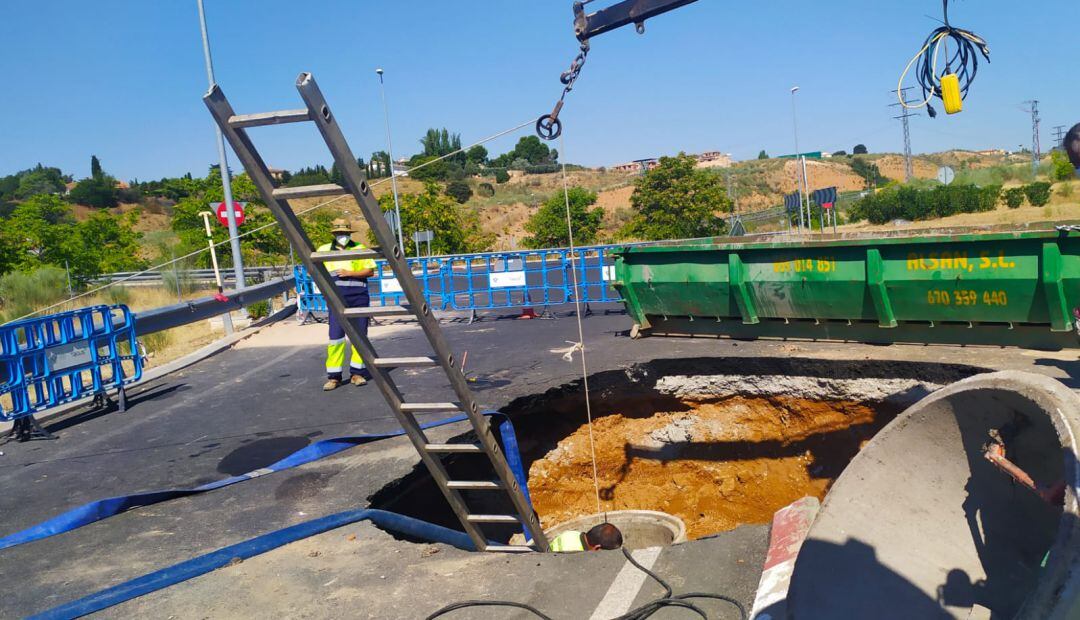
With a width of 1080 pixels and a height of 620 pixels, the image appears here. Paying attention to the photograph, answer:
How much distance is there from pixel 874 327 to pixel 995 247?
1.58m

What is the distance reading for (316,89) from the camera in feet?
9.93

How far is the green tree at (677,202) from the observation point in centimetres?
3709

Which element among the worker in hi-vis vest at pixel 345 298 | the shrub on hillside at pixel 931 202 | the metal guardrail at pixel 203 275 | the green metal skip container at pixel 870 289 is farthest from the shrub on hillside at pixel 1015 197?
the worker in hi-vis vest at pixel 345 298

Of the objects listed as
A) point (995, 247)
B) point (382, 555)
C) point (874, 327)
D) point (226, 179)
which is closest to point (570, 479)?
point (874, 327)

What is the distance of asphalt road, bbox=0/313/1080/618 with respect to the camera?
4.00 m

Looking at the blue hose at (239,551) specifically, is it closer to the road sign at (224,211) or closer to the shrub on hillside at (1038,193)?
the road sign at (224,211)

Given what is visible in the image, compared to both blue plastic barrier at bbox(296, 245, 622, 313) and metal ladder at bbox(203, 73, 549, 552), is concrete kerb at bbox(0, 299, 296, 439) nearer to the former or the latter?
blue plastic barrier at bbox(296, 245, 622, 313)

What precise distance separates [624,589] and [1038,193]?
1526 inches

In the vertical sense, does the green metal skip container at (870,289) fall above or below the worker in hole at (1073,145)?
below

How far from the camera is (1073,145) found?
3354 millimetres

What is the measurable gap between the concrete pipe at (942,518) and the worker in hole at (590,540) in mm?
3231

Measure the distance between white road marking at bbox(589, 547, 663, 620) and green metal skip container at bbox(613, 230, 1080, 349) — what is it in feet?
18.1

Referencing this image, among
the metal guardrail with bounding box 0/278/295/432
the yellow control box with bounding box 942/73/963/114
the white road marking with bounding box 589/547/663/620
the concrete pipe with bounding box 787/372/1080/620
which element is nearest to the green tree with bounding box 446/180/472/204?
the metal guardrail with bounding box 0/278/295/432

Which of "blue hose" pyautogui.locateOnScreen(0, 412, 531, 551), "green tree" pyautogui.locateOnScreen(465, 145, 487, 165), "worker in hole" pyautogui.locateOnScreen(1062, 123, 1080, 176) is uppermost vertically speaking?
"green tree" pyautogui.locateOnScreen(465, 145, 487, 165)
